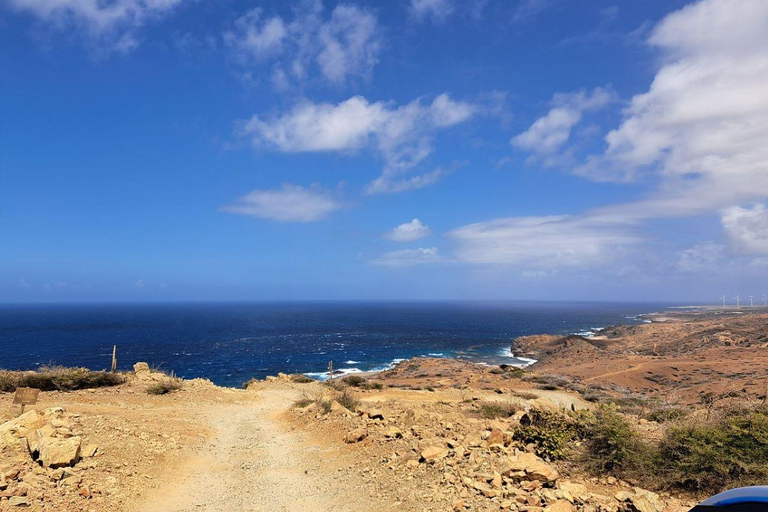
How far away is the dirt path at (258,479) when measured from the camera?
362 inches

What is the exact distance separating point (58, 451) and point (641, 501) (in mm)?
12120

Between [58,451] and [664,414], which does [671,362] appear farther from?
[58,451]

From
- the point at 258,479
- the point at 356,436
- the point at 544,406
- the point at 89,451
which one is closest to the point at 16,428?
the point at 89,451

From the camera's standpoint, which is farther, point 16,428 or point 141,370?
point 141,370

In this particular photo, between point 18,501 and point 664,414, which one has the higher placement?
point 18,501

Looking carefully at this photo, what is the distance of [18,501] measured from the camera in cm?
780

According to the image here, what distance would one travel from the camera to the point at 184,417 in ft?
55.4

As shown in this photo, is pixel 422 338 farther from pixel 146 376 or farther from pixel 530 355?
pixel 146 376

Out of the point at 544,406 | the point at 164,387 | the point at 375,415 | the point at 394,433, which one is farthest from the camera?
the point at 544,406

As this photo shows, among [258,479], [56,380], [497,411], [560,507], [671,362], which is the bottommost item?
[671,362]

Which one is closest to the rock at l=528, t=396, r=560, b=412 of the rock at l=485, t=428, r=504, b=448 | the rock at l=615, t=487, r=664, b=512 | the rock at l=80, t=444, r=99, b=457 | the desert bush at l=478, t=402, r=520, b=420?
the desert bush at l=478, t=402, r=520, b=420

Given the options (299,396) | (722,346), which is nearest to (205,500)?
(299,396)

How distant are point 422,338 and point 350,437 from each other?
3251 inches

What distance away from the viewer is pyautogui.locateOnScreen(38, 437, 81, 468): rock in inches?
367
